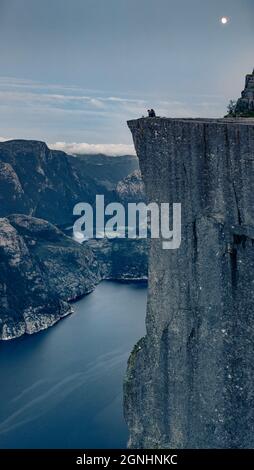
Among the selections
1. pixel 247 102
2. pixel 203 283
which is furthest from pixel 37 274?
pixel 203 283

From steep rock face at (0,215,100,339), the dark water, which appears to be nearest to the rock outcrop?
the dark water

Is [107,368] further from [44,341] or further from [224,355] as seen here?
[224,355]

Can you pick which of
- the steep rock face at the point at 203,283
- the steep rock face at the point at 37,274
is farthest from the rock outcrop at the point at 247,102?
the steep rock face at the point at 37,274

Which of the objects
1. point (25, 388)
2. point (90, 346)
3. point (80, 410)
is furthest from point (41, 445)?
point (90, 346)

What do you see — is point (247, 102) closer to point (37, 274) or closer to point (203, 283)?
point (203, 283)

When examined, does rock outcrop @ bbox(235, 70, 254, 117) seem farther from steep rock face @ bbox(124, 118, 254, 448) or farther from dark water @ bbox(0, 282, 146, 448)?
dark water @ bbox(0, 282, 146, 448)

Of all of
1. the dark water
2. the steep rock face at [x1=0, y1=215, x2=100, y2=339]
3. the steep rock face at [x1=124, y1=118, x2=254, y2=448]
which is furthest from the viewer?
the steep rock face at [x1=0, y1=215, x2=100, y2=339]

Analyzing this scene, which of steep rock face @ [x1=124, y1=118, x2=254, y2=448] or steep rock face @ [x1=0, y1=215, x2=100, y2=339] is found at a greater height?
steep rock face @ [x1=124, y1=118, x2=254, y2=448]
